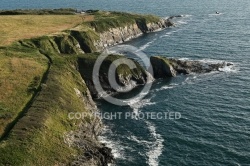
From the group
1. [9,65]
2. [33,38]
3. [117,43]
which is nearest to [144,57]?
[117,43]

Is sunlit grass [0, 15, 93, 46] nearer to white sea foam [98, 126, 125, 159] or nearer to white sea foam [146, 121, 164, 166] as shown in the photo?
white sea foam [98, 126, 125, 159]

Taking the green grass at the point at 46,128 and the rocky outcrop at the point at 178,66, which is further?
the rocky outcrop at the point at 178,66

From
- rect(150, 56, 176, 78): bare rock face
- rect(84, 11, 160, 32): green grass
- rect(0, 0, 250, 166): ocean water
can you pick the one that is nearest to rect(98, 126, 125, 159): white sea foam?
rect(0, 0, 250, 166): ocean water

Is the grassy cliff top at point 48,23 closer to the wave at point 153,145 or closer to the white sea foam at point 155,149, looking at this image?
the wave at point 153,145

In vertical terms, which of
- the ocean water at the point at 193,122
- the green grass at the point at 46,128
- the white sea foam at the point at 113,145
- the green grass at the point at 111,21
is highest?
the green grass at the point at 111,21

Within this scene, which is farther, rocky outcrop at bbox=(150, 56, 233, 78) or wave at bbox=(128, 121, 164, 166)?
rocky outcrop at bbox=(150, 56, 233, 78)

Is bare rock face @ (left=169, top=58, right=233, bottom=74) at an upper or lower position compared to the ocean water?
upper

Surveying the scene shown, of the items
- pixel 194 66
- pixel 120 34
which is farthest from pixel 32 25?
pixel 194 66

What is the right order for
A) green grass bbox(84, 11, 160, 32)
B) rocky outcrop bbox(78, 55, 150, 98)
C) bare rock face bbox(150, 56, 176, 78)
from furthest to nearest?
green grass bbox(84, 11, 160, 32)
bare rock face bbox(150, 56, 176, 78)
rocky outcrop bbox(78, 55, 150, 98)

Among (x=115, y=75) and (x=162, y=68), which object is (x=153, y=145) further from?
(x=162, y=68)

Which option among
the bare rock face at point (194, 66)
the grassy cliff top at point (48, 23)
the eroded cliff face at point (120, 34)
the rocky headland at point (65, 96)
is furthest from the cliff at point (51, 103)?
the eroded cliff face at point (120, 34)
